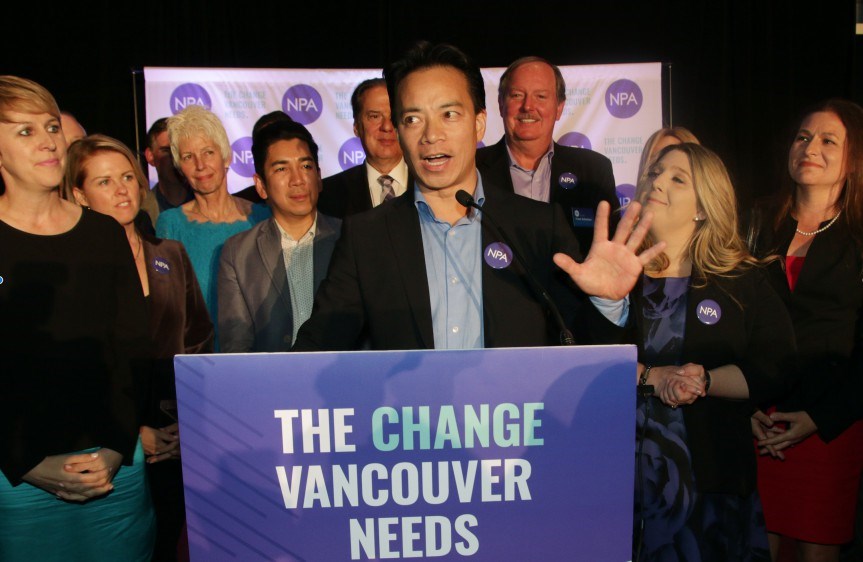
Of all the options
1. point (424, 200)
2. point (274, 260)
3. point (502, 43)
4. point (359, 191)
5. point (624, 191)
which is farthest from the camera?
point (502, 43)

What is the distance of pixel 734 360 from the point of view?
81.8 inches

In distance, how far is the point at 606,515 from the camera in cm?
123

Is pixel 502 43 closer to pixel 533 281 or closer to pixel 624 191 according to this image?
pixel 624 191

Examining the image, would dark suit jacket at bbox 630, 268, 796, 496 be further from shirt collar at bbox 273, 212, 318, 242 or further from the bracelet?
shirt collar at bbox 273, 212, 318, 242

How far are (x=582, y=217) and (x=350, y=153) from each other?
262 cm

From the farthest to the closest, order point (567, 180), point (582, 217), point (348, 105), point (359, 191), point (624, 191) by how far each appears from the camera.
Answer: point (348, 105), point (624, 191), point (359, 191), point (567, 180), point (582, 217)

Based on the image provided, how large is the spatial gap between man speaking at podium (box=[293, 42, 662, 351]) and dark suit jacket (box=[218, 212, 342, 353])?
0.89 metres

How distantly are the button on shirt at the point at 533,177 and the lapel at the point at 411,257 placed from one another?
158cm

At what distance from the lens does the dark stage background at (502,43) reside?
5711 mm

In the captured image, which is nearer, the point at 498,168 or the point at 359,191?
the point at 498,168

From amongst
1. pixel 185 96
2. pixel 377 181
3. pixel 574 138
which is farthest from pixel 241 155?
pixel 574 138

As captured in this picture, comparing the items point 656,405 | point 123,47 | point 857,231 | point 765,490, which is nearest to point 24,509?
point 656,405

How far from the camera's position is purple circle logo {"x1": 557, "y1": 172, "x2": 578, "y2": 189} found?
10.6 feet

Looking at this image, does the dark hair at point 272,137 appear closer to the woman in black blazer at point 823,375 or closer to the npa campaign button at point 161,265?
the npa campaign button at point 161,265
